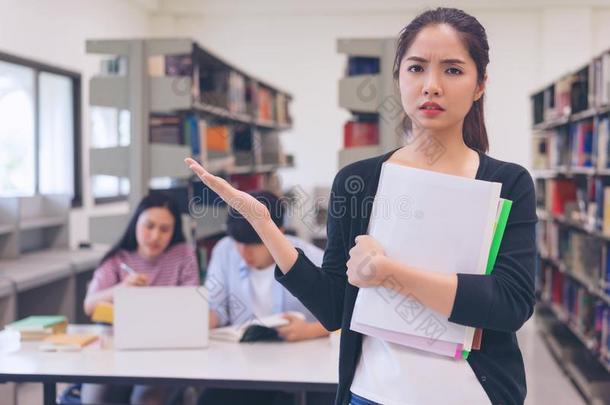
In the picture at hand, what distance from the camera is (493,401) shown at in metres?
0.91

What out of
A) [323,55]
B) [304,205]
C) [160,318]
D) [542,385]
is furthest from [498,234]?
[323,55]

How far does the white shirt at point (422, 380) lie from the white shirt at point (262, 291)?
1.67m

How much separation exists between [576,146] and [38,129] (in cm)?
386

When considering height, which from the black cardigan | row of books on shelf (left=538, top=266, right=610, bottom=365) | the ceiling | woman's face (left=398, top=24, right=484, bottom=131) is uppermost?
the ceiling

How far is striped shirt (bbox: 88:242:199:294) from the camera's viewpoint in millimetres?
2777

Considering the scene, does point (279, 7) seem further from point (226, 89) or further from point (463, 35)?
point (463, 35)

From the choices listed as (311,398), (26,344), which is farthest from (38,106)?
(311,398)

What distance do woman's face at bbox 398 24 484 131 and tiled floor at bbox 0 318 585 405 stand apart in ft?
8.64

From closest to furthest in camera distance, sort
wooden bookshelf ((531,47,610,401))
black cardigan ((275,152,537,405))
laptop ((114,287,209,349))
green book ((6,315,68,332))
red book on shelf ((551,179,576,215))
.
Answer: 1. black cardigan ((275,152,537,405))
2. laptop ((114,287,209,349))
3. green book ((6,315,68,332))
4. wooden bookshelf ((531,47,610,401))
5. red book on shelf ((551,179,576,215))

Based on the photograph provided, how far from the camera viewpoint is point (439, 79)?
2.99 ft

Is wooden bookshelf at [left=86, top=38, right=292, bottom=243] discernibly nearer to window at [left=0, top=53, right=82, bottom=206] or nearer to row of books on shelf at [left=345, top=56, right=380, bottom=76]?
row of books on shelf at [left=345, top=56, right=380, bottom=76]

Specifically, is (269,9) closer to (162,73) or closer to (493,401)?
(162,73)

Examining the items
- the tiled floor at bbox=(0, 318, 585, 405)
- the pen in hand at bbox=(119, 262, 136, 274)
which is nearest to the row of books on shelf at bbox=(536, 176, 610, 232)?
the tiled floor at bbox=(0, 318, 585, 405)

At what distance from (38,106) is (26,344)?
334cm
